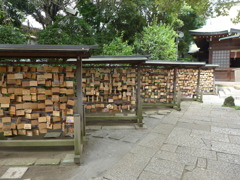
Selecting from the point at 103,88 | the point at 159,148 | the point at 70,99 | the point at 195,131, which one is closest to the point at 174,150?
the point at 159,148

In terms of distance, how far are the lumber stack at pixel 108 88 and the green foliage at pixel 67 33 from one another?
4.27 m

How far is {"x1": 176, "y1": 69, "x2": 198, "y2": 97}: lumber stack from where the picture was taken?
10.6 metres

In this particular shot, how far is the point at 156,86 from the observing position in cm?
770

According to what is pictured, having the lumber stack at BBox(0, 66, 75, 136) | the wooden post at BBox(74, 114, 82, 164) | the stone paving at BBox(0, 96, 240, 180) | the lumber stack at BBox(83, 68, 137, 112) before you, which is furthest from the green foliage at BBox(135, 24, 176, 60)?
the wooden post at BBox(74, 114, 82, 164)

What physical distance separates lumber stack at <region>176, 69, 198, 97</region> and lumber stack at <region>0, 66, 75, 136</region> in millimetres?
8390

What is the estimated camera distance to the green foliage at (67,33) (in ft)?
28.3

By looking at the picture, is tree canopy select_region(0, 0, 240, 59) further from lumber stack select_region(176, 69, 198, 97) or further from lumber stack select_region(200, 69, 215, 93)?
lumber stack select_region(200, 69, 215, 93)

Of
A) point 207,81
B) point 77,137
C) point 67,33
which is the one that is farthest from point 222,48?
point 77,137

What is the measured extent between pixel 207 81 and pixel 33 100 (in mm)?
12243

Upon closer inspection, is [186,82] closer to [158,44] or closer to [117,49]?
[158,44]

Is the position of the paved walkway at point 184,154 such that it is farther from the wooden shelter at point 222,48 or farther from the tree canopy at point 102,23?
the wooden shelter at point 222,48

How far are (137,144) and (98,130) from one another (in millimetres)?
1433

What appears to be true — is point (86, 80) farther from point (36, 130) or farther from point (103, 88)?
point (36, 130)

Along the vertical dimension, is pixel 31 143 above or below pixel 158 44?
below
